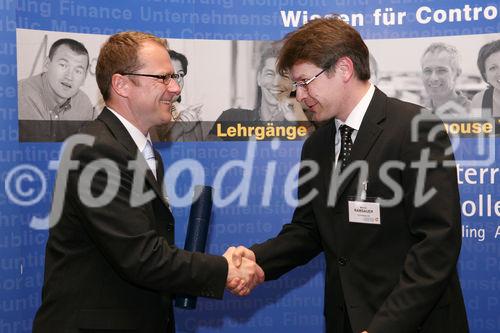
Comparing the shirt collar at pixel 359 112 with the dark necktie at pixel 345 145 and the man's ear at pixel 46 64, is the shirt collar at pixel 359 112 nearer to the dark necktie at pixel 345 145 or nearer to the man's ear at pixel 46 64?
the dark necktie at pixel 345 145

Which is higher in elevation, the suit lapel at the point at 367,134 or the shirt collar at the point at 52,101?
the shirt collar at the point at 52,101

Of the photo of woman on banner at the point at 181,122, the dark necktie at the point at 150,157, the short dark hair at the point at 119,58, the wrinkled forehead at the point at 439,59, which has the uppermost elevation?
the wrinkled forehead at the point at 439,59

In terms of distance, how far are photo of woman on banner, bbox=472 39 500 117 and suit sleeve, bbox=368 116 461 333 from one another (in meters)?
1.82

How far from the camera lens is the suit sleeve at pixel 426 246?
6.54ft

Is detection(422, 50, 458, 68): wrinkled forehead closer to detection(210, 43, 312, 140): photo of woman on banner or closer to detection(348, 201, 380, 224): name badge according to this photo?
detection(210, 43, 312, 140): photo of woman on banner

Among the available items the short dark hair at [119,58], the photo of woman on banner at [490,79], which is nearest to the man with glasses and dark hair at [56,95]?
the short dark hair at [119,58]

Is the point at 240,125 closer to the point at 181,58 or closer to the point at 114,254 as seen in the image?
the point at 181,58

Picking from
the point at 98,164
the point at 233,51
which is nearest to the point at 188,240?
the point at 98,164

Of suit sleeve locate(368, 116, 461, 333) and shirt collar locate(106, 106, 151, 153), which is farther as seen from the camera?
shirt collar locate(106, 106, 151, 153)

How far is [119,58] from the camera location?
2.48 meters

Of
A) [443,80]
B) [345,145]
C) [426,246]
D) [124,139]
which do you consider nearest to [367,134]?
[345,145]

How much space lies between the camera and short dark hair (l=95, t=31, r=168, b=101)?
247 centimetres

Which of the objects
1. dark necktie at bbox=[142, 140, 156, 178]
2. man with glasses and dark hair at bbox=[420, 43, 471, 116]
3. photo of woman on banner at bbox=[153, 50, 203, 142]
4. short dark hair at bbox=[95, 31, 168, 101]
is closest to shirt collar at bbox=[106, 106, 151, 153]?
dark necktie at bbox=[142, 140, 156, 178]

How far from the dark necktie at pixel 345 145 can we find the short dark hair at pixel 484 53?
1.78 m
